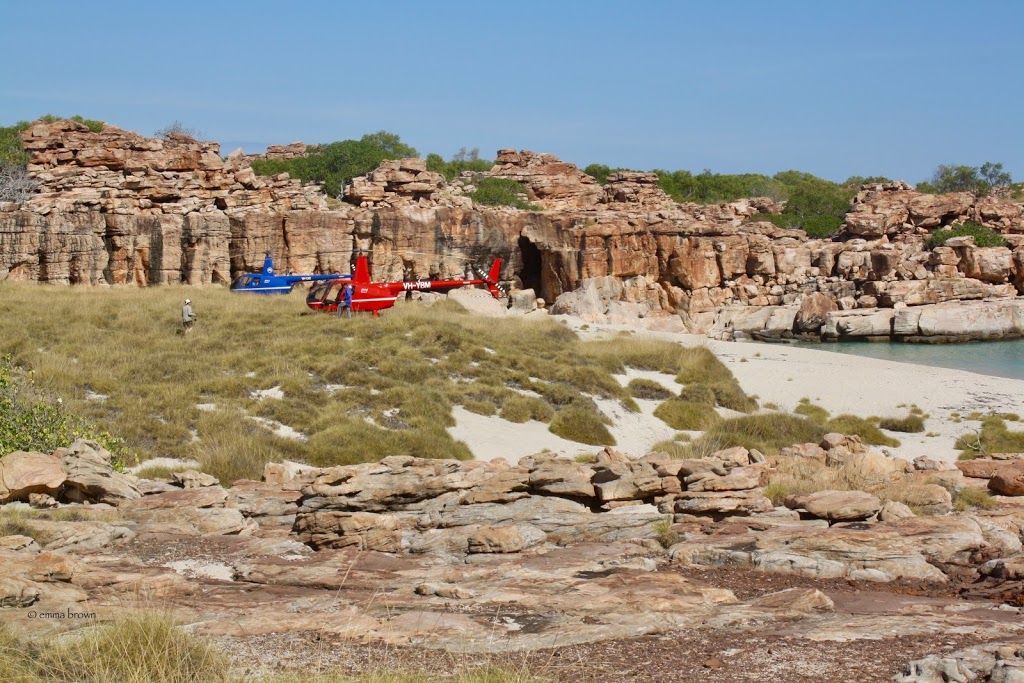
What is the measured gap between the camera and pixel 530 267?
54.5m

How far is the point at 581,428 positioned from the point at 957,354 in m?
29.6

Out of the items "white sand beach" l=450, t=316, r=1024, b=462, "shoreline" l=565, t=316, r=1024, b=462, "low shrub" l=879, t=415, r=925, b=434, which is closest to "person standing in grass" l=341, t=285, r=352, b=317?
"white sand beach" l=450, t=316, r=1024, b=462

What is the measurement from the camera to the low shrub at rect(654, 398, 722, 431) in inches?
914

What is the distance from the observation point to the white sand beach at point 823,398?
67.6ft

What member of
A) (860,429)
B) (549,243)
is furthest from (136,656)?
(549,243)

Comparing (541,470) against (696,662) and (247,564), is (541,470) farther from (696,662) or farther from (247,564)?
(696,662)

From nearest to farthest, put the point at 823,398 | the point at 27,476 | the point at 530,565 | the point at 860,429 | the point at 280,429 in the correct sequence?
the point at 530,565, the point at 27,476, the point at 280,429, the point at 860,429, the point at 823,398

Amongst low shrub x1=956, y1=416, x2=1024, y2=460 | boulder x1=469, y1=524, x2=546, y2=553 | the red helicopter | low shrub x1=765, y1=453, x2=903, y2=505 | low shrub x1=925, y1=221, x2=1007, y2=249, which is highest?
low shrub x1=925, y1=221, x2=1007, y2=249

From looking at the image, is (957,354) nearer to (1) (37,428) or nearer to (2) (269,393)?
(2) (269,393)

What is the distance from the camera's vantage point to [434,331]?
93.4 ft

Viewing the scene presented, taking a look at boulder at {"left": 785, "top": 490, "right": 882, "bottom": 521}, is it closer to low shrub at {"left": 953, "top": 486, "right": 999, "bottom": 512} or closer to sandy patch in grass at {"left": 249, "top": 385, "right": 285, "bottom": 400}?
low shrub at {"left": 953, "top": 486, "right": 999, "bottom": 512}

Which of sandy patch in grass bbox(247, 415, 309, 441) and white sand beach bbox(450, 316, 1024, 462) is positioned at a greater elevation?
sandy patch in grass bbox(247, 415, 309, 441)

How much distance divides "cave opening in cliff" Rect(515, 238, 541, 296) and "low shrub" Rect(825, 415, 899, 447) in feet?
97.9

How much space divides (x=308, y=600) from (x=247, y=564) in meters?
1.66
